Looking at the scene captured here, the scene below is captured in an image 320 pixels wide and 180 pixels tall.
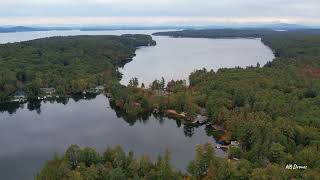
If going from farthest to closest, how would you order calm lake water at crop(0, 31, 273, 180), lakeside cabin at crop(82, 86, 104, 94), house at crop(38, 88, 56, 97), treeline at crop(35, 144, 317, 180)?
lakeside cabin at crop(82, 86, 104, 94), house at crop(38, 88, 56, 97), calm lake water at crop(0, 31, 273, 180), treeline at crop(35, 144, 317, 180)

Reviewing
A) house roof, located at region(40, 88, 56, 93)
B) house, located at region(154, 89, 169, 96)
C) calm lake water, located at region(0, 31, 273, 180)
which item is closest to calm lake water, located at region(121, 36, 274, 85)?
house, located at region(154, 89, 169, 96)

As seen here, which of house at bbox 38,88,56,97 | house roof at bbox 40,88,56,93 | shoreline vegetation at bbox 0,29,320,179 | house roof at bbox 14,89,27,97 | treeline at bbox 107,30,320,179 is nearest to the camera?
shoreline vegetation at bbox 0,29,320,179

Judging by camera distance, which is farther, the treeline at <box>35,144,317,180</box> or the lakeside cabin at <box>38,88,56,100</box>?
the lakeside cabin at <box>38,88,56,100</box>

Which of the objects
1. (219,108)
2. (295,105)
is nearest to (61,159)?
(219,108)

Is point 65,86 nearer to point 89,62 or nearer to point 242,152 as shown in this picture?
point 89,62

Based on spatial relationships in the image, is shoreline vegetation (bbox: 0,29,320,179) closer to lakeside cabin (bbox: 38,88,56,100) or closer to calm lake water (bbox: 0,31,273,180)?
lakeside cabin (bbox: 38,88,56,100)

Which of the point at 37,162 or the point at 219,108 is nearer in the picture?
the point at 37,162
